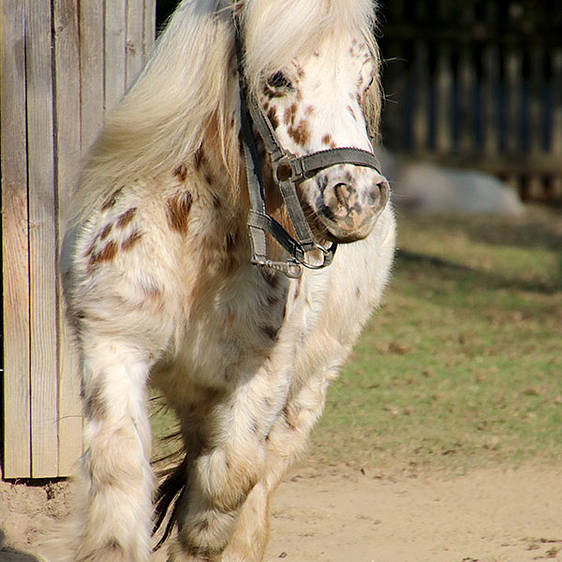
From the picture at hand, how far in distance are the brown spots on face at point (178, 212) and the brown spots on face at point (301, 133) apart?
0.41 m

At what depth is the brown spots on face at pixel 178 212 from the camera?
290 centimetres

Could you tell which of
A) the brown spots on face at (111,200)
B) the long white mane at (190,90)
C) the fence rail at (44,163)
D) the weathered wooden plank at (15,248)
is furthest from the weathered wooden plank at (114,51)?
the brown spots on face at (111,200)

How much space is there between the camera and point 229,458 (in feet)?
10.00

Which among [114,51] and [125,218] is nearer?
[125,218]

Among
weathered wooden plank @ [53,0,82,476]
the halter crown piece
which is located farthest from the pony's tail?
the halter crown piece

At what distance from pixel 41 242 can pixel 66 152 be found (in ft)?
1.28

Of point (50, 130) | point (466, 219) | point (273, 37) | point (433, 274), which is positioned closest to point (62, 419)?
point (50, 130)

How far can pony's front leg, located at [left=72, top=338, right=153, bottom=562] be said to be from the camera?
2.70 metres

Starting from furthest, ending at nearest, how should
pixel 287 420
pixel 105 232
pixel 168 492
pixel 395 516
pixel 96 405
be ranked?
pixel 395 516 < pixel 287 420 < pixel 168 492 < pixel 105 232 < pixel 96 405

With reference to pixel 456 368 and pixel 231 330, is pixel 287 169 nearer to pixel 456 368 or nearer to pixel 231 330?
pixel 231 330

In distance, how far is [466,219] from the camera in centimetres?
1153

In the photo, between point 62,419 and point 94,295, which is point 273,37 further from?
point 62,419

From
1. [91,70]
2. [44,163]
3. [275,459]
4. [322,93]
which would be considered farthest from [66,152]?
[322,93]

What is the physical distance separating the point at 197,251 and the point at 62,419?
1.64m
